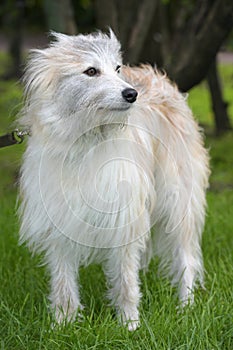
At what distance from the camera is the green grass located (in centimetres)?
357

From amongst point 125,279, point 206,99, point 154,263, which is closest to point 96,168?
point 125,279

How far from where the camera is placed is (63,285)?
4188mm

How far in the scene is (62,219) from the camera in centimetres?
392

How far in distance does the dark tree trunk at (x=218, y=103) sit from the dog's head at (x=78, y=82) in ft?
23.2

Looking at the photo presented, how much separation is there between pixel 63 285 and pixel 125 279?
1.17 feet

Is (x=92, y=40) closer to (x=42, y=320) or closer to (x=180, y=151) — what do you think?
(x=180, y=151)

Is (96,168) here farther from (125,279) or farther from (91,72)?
(125,279)

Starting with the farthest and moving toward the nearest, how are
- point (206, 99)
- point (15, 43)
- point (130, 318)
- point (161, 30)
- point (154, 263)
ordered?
point (15, 43) → point (206, 99) → point (161, 30) → point (154, 263) → point (130, 318)

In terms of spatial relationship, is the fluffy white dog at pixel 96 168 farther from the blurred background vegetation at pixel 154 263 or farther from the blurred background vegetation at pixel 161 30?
the blurred background vegetation at pixel 161 30

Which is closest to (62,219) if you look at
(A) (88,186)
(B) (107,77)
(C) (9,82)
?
(A) (88,186)

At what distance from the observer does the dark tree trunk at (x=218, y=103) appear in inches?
425

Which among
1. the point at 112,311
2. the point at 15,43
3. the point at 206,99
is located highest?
the point at 112,311

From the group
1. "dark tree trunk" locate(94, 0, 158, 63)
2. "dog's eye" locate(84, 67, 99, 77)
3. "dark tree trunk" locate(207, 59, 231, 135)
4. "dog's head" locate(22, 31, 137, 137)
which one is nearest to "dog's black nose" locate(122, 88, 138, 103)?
"dog's head" locate(22, 31, 137, 137)

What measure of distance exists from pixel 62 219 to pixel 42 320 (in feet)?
1.77
